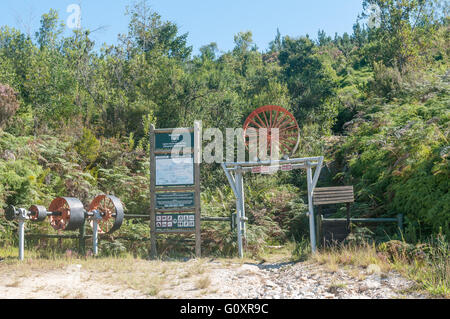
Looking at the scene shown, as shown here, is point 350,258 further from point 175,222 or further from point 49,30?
point 49,30

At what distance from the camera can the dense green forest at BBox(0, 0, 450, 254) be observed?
11.2 meters

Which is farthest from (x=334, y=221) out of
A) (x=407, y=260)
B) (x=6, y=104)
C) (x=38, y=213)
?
(x=6, y=104)

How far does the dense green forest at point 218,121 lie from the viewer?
36.7ft

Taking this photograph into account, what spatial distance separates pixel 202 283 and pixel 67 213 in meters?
4.32

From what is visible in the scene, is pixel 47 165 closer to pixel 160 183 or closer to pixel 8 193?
pixel 8 193

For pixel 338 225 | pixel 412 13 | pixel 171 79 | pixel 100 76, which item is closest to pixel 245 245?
pixel 338 225

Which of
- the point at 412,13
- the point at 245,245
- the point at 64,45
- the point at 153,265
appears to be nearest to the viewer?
the point at 153,265

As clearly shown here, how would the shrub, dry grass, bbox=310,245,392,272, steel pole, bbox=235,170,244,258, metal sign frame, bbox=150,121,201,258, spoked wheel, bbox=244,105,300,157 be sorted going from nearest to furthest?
1. dry grass, bbox=310,245,392,272
2. steel pole, bbox=235,170,244,258
3. spoked wheel, bbox=244,105,300,157
4. metal sign frame, bbox=150,121,201,258
5. the shrub

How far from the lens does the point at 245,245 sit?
1072 centimetres

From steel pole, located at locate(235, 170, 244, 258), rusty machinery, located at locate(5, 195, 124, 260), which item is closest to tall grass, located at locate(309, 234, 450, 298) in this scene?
steel pole, located at locate(235, 170, 244, 258)

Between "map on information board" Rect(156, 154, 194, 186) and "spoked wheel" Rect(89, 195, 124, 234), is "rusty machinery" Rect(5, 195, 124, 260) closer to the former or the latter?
"spoked wheel" Rect(89, 195, 124, 234)

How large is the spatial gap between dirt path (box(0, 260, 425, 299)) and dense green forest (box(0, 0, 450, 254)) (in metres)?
2.56

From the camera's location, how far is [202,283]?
710cm

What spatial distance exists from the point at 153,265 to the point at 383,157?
6.77m
